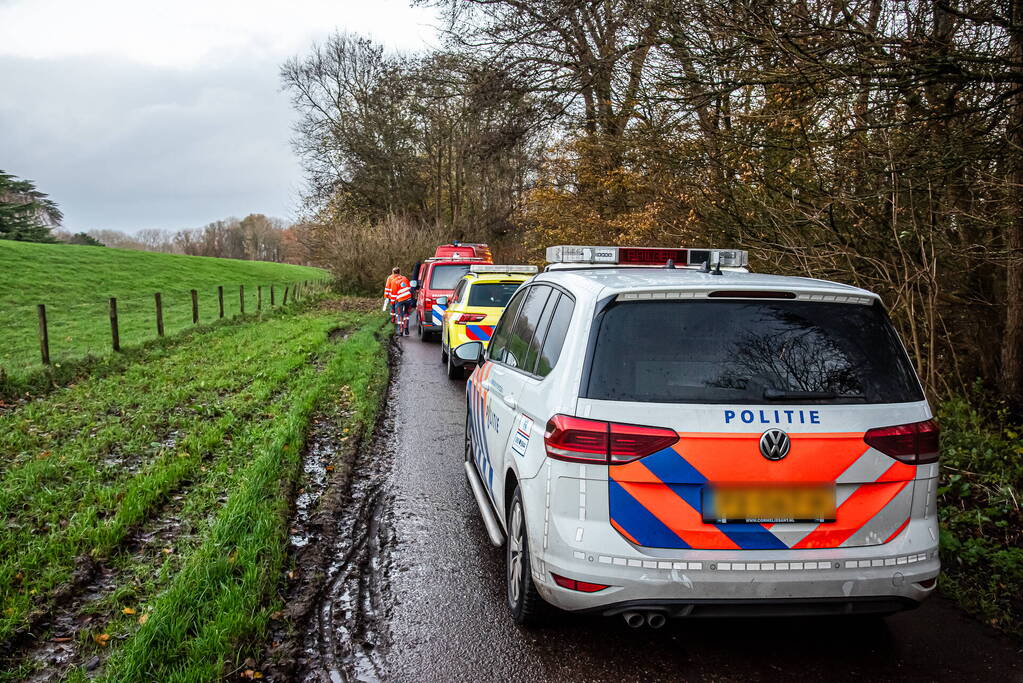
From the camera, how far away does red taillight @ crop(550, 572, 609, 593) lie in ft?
10.0

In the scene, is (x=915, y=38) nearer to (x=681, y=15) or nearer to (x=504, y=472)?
(x=681, y=15)

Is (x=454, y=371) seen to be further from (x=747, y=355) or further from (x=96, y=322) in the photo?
(x=96, y=322)

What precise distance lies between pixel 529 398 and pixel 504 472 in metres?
0.59

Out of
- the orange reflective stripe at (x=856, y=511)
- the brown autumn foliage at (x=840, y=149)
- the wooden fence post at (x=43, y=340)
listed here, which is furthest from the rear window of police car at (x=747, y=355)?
the wooden fence post at (x=43, y=340)

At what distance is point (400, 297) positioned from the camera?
18969 millimetres

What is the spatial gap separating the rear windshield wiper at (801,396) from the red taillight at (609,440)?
452 mm

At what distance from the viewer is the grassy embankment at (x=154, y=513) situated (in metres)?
3.48

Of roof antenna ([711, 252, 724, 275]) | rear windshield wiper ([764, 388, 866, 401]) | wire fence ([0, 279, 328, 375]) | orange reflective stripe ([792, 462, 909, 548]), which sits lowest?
wire fence ([0, 279, 328, 375])

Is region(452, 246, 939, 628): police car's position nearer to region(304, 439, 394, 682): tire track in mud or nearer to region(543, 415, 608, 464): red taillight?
region(543, 415, 608, 464): red taillight

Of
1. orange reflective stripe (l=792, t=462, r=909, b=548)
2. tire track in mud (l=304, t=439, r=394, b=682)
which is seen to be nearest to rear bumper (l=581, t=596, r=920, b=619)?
orange reflective stripe (l=792, t=462, r=909, b=548)

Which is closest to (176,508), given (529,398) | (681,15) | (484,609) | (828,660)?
(484,609)

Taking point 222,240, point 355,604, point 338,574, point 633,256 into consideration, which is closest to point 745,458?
point 633,256

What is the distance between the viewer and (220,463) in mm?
6523

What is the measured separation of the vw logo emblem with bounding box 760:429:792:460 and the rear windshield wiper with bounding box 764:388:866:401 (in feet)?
0.49
